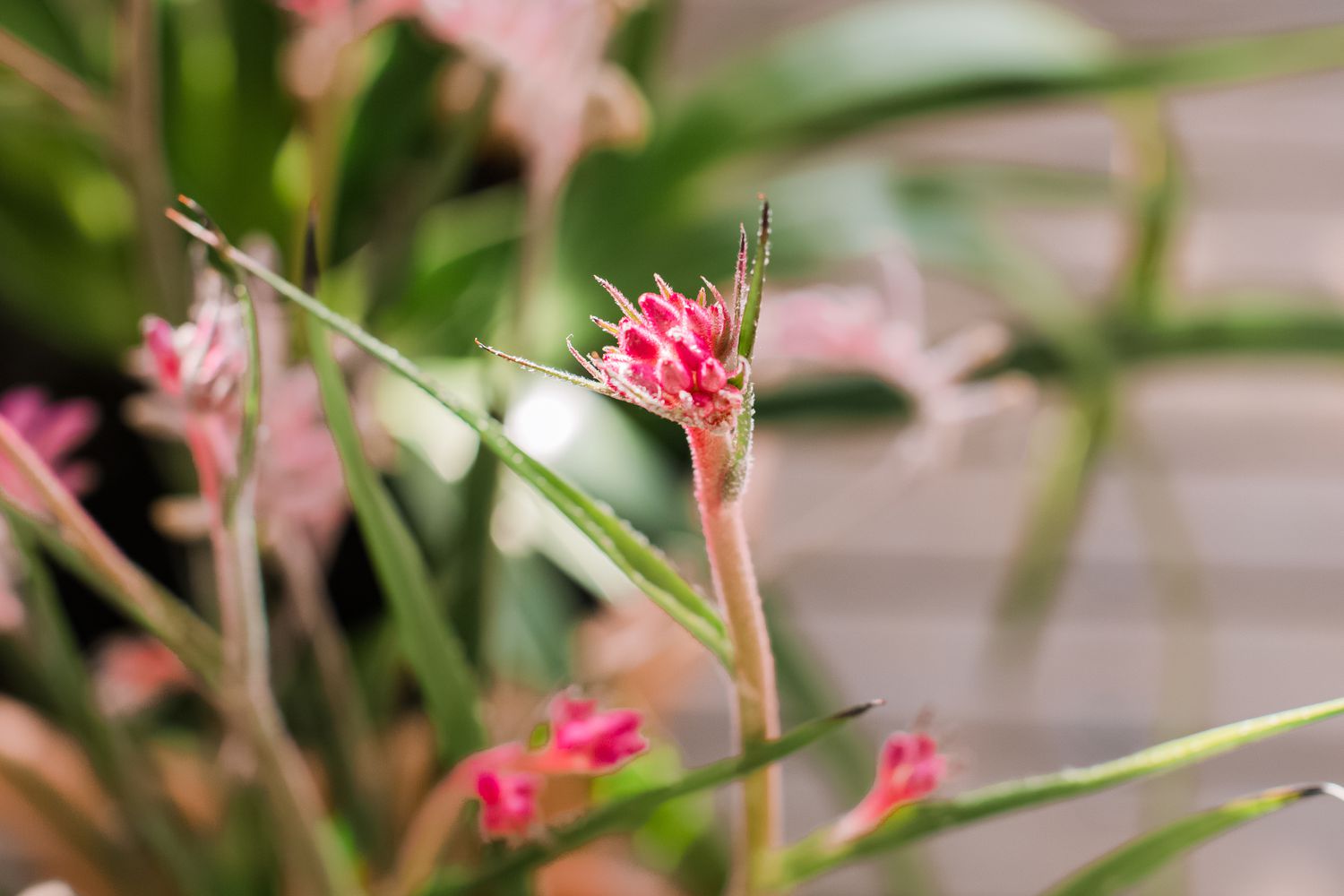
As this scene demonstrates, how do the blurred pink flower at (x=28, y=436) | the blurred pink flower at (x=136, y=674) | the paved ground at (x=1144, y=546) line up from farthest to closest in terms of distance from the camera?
1. the paved ground at (x=1144, y=546)
2. the blurred pink flower at (x=136, y=674)
3. the blurred pink flower at (x=28, y=436)

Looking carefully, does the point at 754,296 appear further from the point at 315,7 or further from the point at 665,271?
the point at 665,271

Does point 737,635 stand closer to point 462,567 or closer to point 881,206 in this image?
point 462,567

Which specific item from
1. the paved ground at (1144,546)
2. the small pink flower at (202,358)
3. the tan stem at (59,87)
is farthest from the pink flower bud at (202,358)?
the paved ground at (1144,546)

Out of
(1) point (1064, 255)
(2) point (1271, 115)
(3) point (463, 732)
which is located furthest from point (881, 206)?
(2) point (1271, 115)

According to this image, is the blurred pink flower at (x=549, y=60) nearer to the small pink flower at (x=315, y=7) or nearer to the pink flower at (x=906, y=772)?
the small pink flower at (x=315, y=7)

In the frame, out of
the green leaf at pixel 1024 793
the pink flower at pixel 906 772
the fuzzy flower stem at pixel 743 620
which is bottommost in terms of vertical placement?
the green leaf at pixel 1024 793

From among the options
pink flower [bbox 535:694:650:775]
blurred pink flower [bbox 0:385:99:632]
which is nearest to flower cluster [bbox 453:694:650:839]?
pink flower [bbox 535:694:650:775]

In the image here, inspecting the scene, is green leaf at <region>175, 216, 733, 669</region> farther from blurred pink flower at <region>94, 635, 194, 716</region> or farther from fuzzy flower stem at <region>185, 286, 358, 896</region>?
blurred pink flower at <region>94, 635, 194, 716</region>
